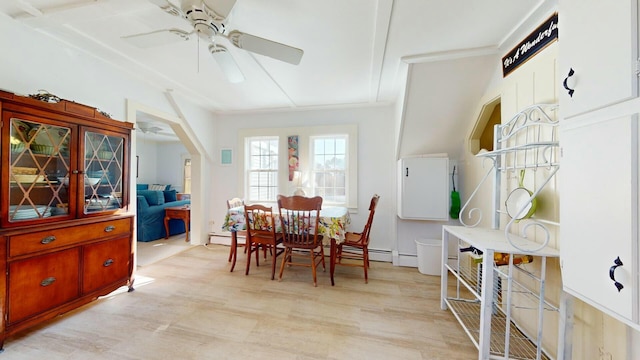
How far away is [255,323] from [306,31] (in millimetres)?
2393

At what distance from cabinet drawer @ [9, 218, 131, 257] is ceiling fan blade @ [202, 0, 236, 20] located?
1.99m

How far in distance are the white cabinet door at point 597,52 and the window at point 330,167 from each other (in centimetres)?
267

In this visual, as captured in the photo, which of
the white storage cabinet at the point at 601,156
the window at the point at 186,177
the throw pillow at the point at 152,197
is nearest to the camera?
the white storage cabinet at the point at 601,156

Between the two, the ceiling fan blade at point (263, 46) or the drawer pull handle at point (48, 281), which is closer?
the ceiling fan blade at point (263, 46)

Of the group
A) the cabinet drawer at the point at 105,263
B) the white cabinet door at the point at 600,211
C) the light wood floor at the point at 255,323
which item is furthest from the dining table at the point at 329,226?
the white cabinet door at the point at 600,211

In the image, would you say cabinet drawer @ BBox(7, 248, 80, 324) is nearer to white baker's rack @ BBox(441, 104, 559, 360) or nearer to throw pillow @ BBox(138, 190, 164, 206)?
throw pillow @ BBox(138, 190, 164, 206)

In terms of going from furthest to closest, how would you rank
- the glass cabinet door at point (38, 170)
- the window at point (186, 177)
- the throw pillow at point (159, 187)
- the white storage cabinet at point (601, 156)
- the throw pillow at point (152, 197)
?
the window at point (186, 177), the throw pillow at point (159, 187), the throw pillow at point (152, 197), the glass cabinet door at point (38, 170), the white storage cabinet at point (601, 156)

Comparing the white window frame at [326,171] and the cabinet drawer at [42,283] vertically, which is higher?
the white window frame at [326,171]

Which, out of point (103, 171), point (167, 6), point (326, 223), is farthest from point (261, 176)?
point (167, 6)

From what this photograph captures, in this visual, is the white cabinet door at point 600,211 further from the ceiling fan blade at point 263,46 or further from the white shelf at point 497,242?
the ceiling fan blade at point 263,46

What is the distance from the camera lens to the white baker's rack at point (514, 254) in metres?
1.30

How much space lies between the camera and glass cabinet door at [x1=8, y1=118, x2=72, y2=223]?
1579mm

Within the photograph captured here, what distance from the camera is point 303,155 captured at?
12.0 ft

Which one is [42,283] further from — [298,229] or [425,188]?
[425,188]
